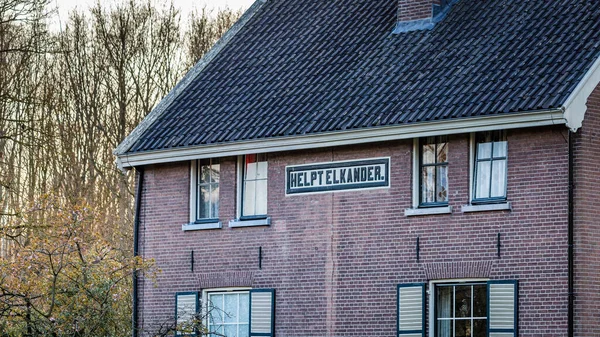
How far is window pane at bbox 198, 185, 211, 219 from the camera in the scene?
30953mm

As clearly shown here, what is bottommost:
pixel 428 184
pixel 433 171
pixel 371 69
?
pixel 428 184

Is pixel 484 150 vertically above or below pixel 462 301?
above

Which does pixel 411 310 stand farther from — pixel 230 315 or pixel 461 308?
pixel 230 315

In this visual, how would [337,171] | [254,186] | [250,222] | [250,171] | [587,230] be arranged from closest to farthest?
1. [587,230]
2. [337,171]
3. [250,222]
4. [254,186]
5. [250,171]

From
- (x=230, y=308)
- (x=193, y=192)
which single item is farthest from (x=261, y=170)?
(x=230, y=308)

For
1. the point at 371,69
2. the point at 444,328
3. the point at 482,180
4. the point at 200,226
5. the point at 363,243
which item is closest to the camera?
the point at 482,180

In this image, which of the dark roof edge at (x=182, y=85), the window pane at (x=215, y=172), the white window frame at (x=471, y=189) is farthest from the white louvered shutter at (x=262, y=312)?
the white window frame at (x=471, y=189)

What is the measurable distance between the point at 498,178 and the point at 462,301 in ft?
7.23

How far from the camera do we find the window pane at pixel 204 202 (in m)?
31.0

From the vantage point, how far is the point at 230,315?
30109 mm

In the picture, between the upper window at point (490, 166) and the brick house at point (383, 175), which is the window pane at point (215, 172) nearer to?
the brick house at point (383, 175)

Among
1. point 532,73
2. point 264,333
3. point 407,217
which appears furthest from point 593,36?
point 264,333

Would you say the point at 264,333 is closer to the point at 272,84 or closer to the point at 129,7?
the point at 272,84

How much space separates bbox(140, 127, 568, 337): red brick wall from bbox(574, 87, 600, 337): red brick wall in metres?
0.24
